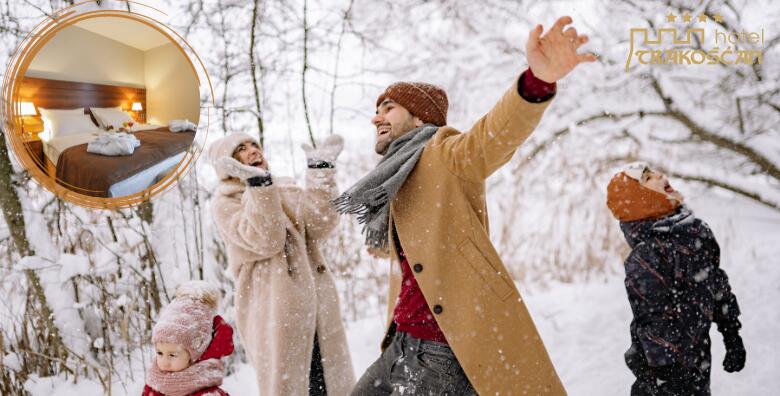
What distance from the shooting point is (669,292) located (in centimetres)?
223

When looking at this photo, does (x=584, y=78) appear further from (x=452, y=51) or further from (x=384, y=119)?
(x=384, y=119)

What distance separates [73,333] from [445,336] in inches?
123

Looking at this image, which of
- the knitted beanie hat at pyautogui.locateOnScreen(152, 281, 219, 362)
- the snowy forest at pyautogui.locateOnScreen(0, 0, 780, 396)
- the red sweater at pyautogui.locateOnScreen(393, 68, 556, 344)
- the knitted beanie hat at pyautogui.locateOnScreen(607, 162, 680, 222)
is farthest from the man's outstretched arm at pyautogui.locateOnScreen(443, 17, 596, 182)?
the snowy forest at pyautogui.locateOnScreen(0, 0, 780, 396)

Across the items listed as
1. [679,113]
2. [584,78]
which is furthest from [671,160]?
[584,78]

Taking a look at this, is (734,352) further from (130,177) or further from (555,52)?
(130,177)

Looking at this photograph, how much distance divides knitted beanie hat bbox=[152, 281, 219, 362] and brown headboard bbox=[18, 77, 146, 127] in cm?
91

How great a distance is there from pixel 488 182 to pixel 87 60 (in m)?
4.28

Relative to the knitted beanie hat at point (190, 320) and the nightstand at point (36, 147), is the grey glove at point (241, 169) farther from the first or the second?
the nightstand at point (36, 147)

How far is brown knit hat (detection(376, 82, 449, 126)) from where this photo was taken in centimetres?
193

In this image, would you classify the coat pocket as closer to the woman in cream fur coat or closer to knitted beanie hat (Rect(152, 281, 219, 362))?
the woman in cream fur coat

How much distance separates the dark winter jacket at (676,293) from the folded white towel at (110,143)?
7.96 feet

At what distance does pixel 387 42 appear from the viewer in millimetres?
5312

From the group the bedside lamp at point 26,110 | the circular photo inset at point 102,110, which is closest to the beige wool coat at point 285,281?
the circular photo inset at point 102,110

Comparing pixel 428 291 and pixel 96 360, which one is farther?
pixel 96 360
